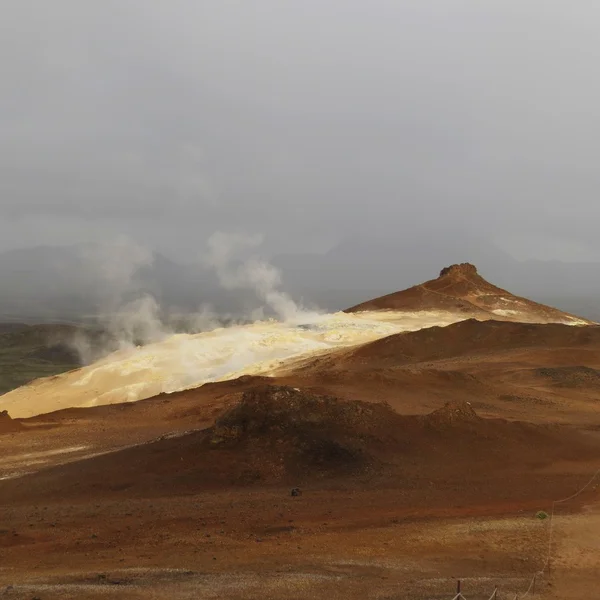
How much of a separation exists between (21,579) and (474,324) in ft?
→ 114

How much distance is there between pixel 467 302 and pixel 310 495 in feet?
167

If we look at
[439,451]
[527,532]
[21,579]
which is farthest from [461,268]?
[21,579]

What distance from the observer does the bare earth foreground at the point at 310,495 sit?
9094 millimetres

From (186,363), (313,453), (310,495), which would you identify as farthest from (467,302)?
(310,495)

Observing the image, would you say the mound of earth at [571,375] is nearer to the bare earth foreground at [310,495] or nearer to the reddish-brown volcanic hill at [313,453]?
the bare earth foreground at [310,495]

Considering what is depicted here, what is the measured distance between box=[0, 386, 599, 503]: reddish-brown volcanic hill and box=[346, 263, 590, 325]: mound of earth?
131ft

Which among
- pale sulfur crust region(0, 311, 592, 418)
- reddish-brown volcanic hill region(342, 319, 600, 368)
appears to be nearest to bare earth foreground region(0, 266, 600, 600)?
pale sulfur crust region(0, 311, 592, 418)

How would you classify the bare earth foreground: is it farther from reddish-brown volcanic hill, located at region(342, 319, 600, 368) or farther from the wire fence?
reddish-brown volcanic hill, located at region(342, 319, 600, 368)

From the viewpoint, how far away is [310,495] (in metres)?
13.3

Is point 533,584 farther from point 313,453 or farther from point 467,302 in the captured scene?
point 467,302

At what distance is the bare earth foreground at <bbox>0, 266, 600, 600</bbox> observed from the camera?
9094 millimetres

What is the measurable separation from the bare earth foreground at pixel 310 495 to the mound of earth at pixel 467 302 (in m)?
34.0

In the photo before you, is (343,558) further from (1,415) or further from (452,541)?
(1,415)

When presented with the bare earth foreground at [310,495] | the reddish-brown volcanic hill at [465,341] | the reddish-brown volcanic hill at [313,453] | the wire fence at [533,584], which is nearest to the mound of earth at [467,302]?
the reddish-brown volcanic hill at [465,341]
